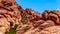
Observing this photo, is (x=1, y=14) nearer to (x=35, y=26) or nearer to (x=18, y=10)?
(x=18, y=10)

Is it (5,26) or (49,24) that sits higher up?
(49,24)

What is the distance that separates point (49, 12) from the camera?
97.2 feet

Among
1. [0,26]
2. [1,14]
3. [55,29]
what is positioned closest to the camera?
[55,29]

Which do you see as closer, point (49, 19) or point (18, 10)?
point (49, 19)

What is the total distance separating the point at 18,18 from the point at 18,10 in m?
6.35

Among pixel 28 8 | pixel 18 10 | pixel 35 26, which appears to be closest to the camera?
pixel 35 26

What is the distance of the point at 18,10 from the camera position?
7381 cm

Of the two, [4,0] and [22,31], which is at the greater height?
[4,0]

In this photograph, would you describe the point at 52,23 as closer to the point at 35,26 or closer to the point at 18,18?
the point at 35,26

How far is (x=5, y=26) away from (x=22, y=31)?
26.1 metres

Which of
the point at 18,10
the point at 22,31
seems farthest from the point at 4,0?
the point at 22,31

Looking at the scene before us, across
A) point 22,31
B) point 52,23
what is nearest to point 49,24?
point 52,23

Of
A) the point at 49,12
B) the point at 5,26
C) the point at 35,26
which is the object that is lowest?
the point at 5,26

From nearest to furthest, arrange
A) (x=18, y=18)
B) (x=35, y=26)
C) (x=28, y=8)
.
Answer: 1. (x=35, y=26)
2. (x=18, y=18)
3. (x=28, y=8)
